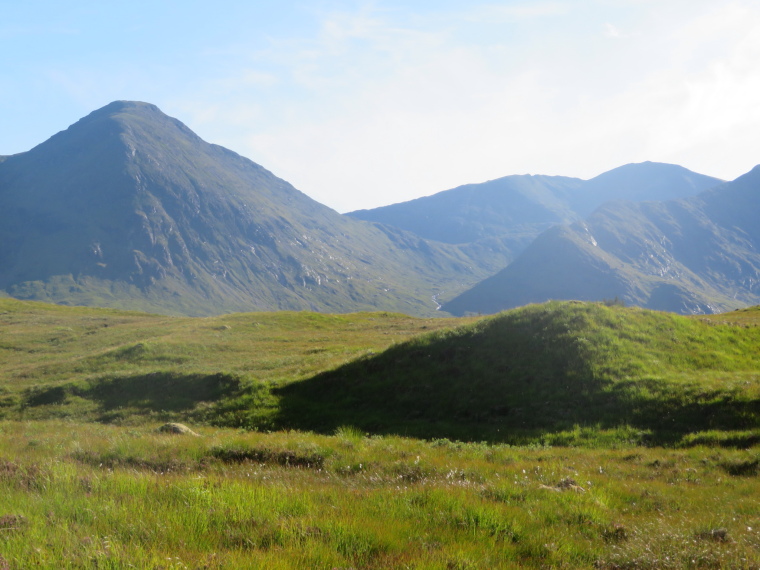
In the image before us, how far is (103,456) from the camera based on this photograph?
12844 millimetres

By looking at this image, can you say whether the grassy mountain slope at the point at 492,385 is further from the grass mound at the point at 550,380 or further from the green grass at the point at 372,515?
the green grass at the point at 372,515

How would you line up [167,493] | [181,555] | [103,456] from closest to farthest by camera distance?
[181,555] < [167,493] < [103,456]

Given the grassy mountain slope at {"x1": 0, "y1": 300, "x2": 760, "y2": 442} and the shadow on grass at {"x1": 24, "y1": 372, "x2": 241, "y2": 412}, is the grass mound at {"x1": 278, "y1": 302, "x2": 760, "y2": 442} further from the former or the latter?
the shadow on grass at {"x1": 24, "y1": 372, "x2": 241, "y2": 412}

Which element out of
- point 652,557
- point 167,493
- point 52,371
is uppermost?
point 167,493

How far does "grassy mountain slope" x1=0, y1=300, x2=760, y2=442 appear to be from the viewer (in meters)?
18.8

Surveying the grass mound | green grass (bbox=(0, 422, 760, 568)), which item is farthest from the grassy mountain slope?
green grass (bbox=(0, 422, 760, 568))

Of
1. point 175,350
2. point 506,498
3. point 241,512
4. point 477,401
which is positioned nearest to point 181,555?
point 241,512

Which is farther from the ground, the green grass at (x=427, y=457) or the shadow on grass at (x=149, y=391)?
the green grass at (x=427, y=457)

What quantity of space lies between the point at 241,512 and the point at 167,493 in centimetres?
164

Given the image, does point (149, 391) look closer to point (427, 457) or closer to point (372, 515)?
point (427, 457)

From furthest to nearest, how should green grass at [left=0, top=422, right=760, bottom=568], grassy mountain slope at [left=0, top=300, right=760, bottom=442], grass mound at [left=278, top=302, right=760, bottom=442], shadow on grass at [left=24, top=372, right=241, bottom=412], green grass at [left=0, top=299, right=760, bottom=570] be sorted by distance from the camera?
shadow on grass at [left=24, top=372, right=241, bottom=412]
grassy mountain slope at [left=0, top=300, right=760, bottom=442]
grass mound at [left=278, top=302, right=760, bottom=442]
green grass at [left=0, top=299, right=760, bottom=570]
green grass at [left=0, top=422, right=760, bottom=568]

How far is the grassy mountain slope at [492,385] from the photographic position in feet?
61.8

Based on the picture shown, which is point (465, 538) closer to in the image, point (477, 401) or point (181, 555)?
point (181, 555)

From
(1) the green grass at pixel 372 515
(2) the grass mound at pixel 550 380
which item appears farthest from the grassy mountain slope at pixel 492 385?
(1) the green grass at pixel 372 515
